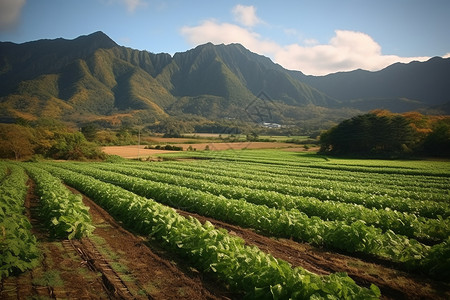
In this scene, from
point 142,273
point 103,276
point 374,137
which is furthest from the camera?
point 374,137

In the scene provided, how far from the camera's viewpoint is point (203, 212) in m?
12.6

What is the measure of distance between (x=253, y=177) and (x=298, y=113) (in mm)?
165646

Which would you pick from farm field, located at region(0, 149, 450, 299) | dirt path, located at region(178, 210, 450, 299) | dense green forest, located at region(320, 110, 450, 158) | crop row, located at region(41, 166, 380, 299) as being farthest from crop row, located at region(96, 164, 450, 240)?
dense green forest, located at region(320, 110, 450, 158)

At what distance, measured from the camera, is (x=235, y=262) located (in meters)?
5.38

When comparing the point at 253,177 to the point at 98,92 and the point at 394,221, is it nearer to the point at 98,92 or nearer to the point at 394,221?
the point at 394,221

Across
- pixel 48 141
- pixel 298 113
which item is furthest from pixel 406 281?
pixel 298 113

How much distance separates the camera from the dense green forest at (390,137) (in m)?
58.6

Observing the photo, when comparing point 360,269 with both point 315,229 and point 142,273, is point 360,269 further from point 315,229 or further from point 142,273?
point 142,273

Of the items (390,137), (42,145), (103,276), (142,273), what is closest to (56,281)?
(103,276)

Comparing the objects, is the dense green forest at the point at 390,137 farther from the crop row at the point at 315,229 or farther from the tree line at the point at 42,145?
the tree line at the point at 42,145

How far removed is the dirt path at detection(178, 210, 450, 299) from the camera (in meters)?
5.65

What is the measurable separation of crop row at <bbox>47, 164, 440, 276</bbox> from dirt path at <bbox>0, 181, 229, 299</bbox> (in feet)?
13.9

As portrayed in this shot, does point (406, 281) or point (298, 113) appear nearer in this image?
point (406, 281)

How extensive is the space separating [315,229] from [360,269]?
6.01ft
